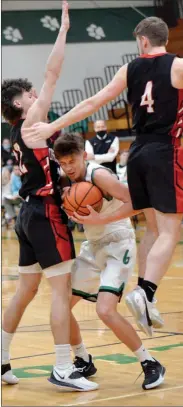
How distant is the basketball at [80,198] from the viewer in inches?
202

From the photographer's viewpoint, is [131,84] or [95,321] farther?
[95,321]

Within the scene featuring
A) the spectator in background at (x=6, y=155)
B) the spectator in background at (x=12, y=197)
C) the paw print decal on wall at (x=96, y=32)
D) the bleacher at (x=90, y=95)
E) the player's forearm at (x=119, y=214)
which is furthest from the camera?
the paw print decal on wall at (x=96, y=32)

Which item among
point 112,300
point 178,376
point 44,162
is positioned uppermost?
point 44,162

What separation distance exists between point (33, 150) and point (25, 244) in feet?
2.00

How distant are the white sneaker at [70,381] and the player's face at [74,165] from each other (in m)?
1.18

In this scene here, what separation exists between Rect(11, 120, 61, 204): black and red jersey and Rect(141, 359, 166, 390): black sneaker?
1146 mm

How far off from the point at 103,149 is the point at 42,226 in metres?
9.83

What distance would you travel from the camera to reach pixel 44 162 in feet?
17.2

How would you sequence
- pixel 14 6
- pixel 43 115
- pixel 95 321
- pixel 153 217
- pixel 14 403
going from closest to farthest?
pixel 14 403
pixel 43 115
pixel 153 217
pixel 95 321
pixel 14 6

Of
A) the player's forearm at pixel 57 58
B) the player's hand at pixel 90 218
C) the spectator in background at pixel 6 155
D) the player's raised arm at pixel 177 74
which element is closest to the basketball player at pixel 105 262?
the player's hand at pixel 90 218

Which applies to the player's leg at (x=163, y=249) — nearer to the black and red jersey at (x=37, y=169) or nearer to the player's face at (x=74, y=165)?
the player's face at (x=74, y=165)

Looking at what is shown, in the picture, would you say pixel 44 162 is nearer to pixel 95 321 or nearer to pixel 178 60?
pixel 178 60

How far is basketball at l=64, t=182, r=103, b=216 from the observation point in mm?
5125

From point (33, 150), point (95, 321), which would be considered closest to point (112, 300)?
point (33, 150)
